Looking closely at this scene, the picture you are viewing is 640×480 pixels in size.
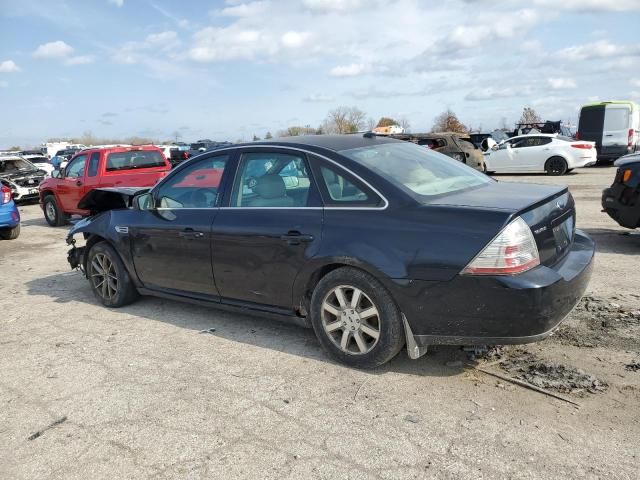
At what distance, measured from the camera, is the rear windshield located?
1095 centimetres

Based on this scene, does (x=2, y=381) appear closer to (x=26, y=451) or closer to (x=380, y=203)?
(x=26, y=451)

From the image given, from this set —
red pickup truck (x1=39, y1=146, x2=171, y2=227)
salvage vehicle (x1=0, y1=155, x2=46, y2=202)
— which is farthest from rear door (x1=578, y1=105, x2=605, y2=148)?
salvage vehicle (x1=0, y1=155, x2=46, y2=202)

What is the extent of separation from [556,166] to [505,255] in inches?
641

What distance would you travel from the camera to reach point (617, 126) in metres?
20.8

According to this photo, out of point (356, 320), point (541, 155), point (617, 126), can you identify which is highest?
point (617, 126)

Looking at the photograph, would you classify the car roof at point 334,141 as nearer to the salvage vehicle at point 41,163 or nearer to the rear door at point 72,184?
the rear door at point 72,184

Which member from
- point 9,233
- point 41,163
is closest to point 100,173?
point 9,233

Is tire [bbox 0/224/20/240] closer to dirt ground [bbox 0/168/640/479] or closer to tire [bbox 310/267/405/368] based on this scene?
dirt ground [bbox 0/168/640/479]

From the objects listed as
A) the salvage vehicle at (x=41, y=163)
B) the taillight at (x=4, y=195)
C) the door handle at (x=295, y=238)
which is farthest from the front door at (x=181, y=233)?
the salvage vehicle at (x=41, y=163)

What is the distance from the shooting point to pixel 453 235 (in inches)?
126

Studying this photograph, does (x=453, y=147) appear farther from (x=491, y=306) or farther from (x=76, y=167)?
(x=491, y=306)

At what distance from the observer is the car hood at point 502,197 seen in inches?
131

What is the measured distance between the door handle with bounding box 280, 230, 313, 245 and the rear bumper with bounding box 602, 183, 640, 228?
489 centimetres

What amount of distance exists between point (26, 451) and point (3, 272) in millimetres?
5471
